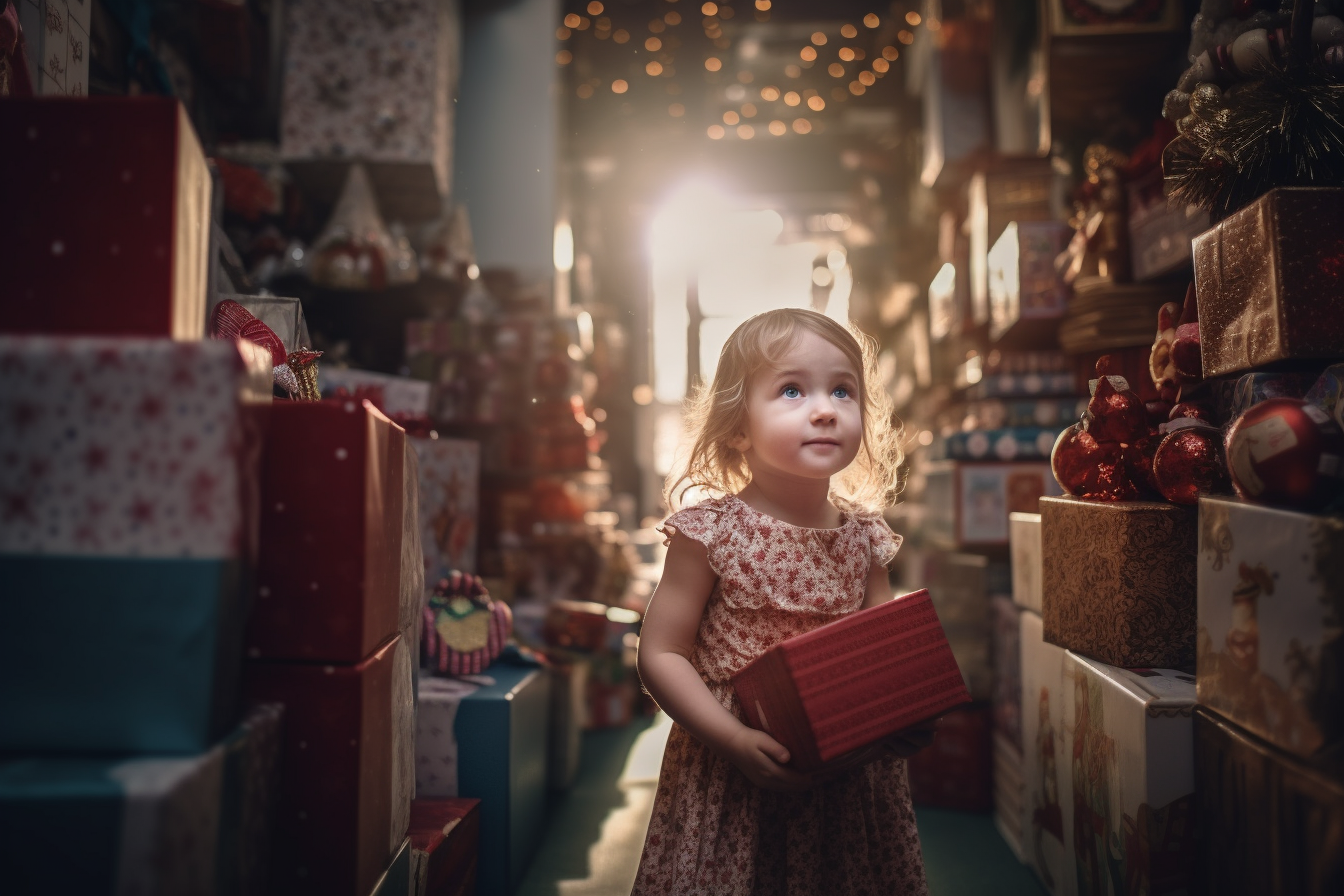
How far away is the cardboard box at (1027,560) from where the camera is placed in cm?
168

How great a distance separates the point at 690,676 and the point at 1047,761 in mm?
834

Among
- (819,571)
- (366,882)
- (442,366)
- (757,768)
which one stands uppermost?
(442,366)

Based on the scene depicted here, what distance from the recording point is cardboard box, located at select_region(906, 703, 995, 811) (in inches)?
87.4

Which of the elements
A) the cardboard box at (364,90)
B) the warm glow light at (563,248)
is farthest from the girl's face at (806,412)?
the warm glow light at (563,248)

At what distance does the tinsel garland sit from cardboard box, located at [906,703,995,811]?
57.9 inches

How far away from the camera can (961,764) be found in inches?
87.7

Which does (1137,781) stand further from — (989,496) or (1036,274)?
(1036,274)

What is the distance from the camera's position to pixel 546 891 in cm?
170

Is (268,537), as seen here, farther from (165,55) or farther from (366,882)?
(165,55)

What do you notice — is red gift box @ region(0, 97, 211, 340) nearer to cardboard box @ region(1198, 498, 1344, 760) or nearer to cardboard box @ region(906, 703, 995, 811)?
cardboard box @ region(1198, 498, 1344, 760)

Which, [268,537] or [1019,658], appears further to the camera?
[1019,658]

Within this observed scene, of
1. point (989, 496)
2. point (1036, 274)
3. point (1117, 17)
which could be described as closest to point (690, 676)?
point (989, 496)

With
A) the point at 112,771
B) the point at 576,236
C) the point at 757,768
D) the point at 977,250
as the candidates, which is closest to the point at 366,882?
the point at 112,771

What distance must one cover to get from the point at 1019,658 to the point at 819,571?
0.97 metres
